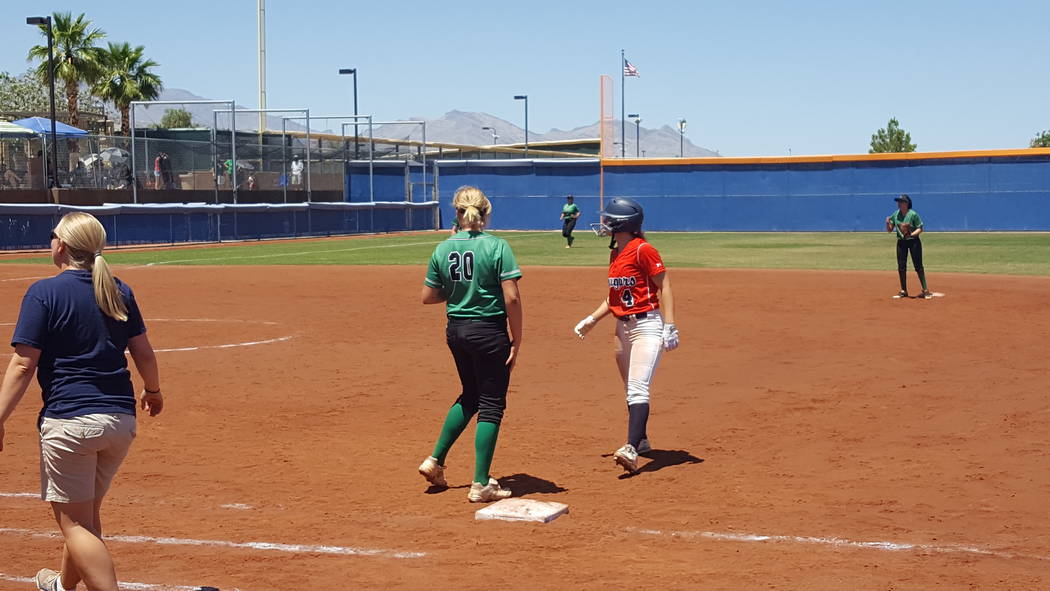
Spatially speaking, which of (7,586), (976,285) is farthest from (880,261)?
(7,586)

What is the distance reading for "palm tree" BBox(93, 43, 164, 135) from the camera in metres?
62.6

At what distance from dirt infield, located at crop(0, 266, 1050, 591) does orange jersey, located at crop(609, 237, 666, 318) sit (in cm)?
119

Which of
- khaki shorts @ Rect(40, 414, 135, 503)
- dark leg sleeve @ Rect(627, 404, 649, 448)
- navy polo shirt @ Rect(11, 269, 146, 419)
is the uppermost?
navy polo shirt @ Rect(11, 269, 146, 419)

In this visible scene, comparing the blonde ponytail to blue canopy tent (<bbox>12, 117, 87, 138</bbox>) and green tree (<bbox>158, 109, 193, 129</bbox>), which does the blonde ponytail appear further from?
green tree (<bbox>158, 109, 193, 129</bbox>)

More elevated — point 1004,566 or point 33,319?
point 33,319

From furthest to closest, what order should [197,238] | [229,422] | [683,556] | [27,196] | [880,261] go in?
[197,238] < [27,196] < [880,261] < [229,422] < [683,556]

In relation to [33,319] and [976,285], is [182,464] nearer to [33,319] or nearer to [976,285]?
[33,319]

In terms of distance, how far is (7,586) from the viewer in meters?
5.91

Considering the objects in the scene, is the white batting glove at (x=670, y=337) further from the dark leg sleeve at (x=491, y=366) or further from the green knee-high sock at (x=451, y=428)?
the green knee-high sock at (x=451, y=428)

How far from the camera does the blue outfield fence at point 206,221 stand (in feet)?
120

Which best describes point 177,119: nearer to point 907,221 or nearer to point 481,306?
point 907,221

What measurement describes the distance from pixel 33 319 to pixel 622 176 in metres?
58.4

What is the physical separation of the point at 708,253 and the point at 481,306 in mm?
31205

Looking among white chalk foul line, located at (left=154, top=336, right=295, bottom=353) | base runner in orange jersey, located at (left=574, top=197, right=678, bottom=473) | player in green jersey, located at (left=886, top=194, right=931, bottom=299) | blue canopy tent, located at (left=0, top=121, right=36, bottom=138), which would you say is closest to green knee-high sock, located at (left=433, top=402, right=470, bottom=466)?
base runner in orange jersey, located at (left=574, top=197, right=678, bottom=473)
